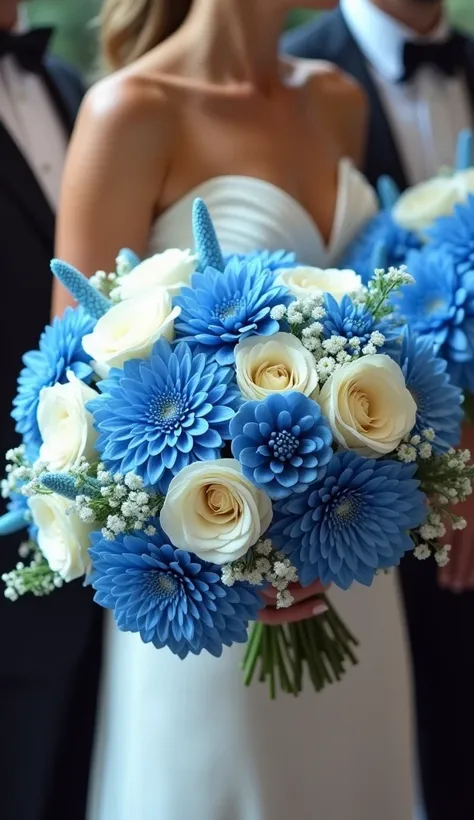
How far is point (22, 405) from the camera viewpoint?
0.92 meters

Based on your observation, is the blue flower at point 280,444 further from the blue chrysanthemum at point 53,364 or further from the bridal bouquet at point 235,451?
the blue chrysanthemum at point 53,364

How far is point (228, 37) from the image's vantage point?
114 cm

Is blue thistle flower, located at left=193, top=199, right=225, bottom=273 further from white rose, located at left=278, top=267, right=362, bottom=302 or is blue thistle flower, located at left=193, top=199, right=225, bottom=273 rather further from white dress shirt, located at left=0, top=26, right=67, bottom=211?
white dress shirt, located at left=0, top=26, right=67, bottom=211

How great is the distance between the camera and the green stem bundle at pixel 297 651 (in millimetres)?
1014

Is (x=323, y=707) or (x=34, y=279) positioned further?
(x=34, y=279)

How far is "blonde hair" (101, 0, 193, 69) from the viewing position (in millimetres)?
1190

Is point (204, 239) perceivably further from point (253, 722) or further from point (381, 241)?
point (253, 722)

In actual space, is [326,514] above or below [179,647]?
above

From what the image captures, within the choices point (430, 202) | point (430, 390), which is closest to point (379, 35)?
point (430, 202)

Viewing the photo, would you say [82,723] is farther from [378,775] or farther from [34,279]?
[34,279]

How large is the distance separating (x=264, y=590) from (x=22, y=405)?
317 mm

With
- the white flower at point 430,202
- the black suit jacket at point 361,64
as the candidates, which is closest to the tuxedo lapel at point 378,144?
the black suit jacket at point 361,64

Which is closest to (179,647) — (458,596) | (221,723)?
(221,723)

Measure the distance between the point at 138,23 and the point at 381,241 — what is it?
0.45 m
